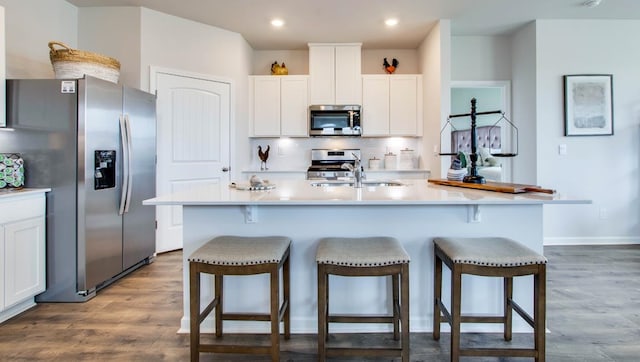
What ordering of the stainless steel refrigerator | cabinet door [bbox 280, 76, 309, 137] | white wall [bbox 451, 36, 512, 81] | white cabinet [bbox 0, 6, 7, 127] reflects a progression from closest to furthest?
white cabinet [bbox 0, 6, 7, 127] < the stainless steel refrigerator < white wall [bbox 451, 36, 512, 81] < cabinet door [bbox 280, 76, 309, 137]

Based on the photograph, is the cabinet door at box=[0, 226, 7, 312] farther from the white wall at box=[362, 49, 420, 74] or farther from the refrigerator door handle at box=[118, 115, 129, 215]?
the white wall at box=[362, 49, 420, 74]

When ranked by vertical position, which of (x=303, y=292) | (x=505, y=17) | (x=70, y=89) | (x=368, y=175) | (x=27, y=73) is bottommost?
(x=303, y=292)

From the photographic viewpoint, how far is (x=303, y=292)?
210 cm

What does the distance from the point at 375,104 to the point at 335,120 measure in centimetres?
61

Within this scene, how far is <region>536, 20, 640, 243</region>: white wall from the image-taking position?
4.18m

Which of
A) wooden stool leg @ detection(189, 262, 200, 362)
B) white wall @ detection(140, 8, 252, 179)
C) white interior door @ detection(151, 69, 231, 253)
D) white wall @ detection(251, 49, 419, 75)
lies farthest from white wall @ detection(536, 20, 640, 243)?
wooden stool leg @ detection(189, 262, 200, 362)

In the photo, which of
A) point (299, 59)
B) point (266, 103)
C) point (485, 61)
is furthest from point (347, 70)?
point (485, 61)

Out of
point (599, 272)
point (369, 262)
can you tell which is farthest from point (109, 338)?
point (599, 272)

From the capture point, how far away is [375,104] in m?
4.95

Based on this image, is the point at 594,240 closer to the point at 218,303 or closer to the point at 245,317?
the point at 245,317

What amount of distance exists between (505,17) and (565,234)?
267 cm

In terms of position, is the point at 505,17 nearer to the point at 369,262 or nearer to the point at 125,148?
the point at 369,262

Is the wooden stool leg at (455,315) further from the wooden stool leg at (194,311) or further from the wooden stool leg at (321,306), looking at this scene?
the wooden stool leg at (194,311)

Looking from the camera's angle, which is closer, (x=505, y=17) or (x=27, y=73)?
(x=27, y=73)
